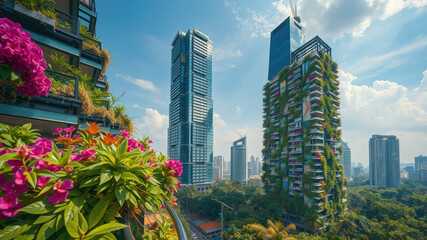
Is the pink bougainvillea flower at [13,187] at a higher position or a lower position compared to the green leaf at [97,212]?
higher

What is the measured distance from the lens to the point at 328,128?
26312mm

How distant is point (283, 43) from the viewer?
140 ft

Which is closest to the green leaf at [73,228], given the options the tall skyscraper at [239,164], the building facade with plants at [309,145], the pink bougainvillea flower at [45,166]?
the pink bougainvillea flower at [45,166]

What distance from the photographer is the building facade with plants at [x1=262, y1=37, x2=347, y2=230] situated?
958 inches

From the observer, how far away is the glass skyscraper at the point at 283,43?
4122 centimetres

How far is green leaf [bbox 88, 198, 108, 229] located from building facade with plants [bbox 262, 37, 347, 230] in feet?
92.8

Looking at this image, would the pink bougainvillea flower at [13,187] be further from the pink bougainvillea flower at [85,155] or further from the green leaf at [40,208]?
the pink bougainvillea flower at [85,155]

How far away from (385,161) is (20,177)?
405 ft

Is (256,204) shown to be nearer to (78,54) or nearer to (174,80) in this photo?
(78,54)

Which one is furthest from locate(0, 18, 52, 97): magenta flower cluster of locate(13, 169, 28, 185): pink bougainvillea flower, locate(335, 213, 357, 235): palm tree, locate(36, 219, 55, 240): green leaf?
locate(335, 213, 357, 235): palm tree

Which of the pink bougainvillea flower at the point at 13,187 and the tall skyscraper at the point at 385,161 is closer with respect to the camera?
the pink bougainvillea flower at the point at 13,187

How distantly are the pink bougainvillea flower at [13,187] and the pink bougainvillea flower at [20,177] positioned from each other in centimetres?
4

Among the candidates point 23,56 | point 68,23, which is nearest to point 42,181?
point 23,56

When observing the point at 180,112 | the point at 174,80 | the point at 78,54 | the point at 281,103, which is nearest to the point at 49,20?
the point at 78,54
